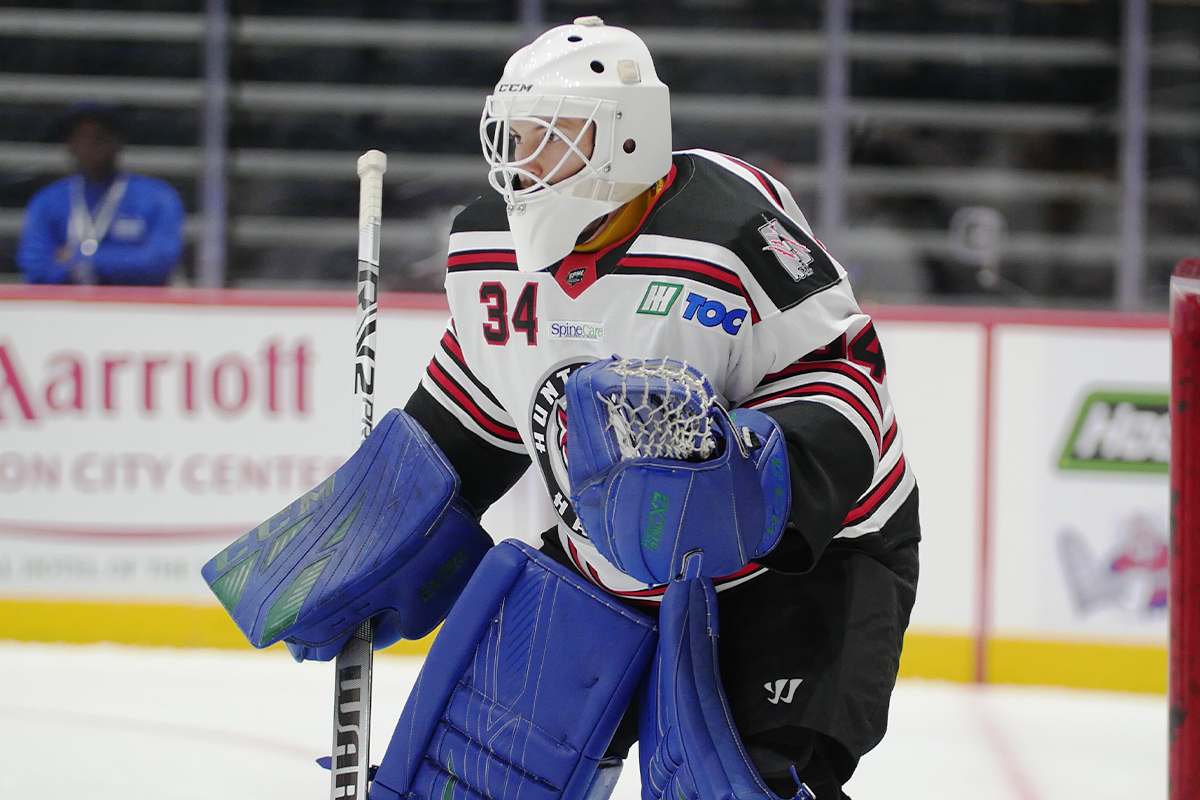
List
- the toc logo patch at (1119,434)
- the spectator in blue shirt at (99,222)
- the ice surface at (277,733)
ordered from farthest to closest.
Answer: the spectator in blue shirt at (99,222) → the toc logo patch at (1119,434) → the ice surface at (277,733)

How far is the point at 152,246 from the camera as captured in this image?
4207mm

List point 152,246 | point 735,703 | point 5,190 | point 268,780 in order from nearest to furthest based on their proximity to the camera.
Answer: point 735,703, point 268,780, point 152,246, point 5,190

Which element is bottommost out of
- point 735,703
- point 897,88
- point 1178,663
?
point 735,703

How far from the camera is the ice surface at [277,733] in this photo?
2.59 meters

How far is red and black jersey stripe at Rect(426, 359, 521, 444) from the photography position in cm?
164

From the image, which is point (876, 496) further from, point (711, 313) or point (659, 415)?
point (659, 415)

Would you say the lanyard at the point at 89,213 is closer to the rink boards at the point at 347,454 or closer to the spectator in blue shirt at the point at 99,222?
the spectator in blue shirt at the point at 99,222

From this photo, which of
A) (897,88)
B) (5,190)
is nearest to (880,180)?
(897,88)

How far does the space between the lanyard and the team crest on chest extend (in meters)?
3.12

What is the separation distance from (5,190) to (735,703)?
5.48m

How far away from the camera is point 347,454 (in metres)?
3.48

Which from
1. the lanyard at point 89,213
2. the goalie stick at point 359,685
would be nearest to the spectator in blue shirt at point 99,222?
the lanyard at point 89,213

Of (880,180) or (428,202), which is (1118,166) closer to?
(880,180)

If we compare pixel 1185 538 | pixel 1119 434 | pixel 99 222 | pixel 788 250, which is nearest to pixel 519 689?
pixel 788 250
